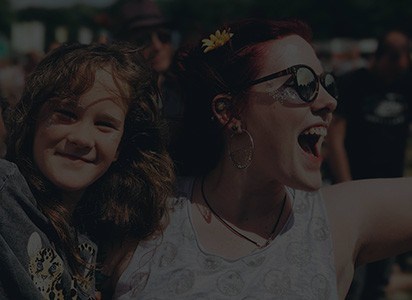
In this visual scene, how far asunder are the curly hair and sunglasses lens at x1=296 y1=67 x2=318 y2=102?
0.46 metres

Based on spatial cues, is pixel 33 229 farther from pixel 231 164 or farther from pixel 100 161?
pixel 231 164

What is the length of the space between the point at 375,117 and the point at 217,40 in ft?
10.4

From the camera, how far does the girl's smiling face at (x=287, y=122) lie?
7.33 feet

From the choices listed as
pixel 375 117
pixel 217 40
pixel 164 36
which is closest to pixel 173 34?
pixel 164 36

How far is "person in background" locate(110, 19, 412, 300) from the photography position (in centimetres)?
220

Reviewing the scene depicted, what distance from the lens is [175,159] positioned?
2605 millimetres

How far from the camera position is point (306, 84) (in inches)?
88.4

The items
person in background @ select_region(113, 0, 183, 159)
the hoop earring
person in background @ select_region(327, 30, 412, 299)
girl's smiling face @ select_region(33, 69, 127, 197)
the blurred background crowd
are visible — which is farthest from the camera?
person in background @ select_region(327, 30, 412, 299)

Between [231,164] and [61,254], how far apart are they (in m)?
0.64

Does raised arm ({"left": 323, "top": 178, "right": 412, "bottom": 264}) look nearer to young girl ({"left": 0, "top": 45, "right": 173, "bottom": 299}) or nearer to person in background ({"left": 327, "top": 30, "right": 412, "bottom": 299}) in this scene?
young girl ({"left": 0, "top": 45, "right": 173, "bottom": 299})

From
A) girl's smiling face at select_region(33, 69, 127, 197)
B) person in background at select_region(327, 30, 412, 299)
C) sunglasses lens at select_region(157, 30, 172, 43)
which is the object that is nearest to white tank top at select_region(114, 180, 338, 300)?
girl's smiling face at select_region(33, 69, 127, 197)

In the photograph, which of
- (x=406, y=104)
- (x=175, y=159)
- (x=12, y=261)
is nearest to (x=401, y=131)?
(x=406, y=104)

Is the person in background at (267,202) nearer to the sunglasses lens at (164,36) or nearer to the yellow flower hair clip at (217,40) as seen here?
the yellow flower hair clip at (217,40)

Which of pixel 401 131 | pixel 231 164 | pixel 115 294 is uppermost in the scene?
pixel 231 164
